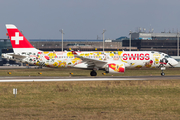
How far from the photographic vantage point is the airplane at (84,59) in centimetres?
5188

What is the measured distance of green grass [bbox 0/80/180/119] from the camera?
2025cm

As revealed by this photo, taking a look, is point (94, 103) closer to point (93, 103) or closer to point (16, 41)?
point (93, 103)

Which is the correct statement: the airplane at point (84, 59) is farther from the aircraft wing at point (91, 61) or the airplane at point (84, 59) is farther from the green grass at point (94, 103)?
the green grass at point (94, 103)

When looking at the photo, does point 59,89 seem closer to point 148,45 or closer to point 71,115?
point 71,115

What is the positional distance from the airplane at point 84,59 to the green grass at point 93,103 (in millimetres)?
15944

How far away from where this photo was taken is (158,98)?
2752 cm

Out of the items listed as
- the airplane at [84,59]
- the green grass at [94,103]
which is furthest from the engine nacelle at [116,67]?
the green grass at [94,103]

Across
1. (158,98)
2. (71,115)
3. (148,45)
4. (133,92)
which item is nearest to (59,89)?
(133,92)

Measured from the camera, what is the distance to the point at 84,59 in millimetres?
50969

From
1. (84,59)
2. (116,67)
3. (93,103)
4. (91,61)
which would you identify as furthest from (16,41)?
(93,103)

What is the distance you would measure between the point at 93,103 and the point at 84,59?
26.4m

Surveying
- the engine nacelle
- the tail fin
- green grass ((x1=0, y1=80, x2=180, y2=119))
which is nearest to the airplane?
the tail fin

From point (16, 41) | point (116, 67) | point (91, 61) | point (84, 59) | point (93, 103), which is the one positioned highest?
point (16, 41)

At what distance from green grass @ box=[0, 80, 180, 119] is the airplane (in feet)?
52.3
